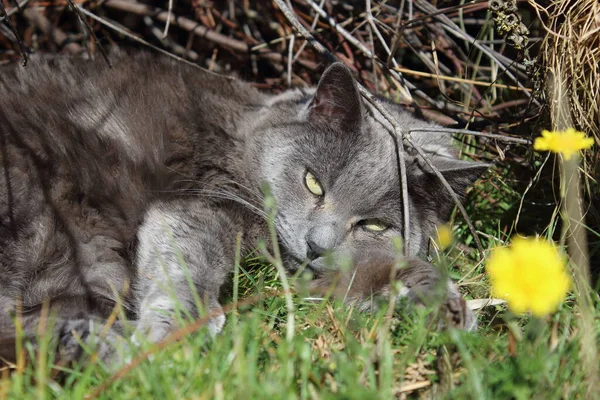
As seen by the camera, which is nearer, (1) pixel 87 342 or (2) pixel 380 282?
(1) pixel 87 342

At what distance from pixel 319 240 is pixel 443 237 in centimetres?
47

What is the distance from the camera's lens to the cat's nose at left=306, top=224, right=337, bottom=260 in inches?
72.1

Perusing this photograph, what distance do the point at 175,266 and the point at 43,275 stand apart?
379 mm

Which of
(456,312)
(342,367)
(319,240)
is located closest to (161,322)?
(319,240)

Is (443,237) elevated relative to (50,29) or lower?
lower

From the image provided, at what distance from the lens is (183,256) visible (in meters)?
1.82

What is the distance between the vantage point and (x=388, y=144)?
204 centimetres

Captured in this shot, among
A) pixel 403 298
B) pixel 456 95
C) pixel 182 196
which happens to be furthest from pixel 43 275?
pixel 456 95

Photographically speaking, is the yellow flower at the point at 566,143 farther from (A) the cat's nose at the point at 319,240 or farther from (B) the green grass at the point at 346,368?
(A) the cat's nose at the point at 319,240

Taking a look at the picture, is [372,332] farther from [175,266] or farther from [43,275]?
[43,275]

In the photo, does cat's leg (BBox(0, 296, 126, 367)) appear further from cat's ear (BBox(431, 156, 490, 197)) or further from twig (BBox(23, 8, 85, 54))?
twig (BBox(23, 8, 85, 54))

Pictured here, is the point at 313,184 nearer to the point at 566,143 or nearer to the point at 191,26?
the point at 566,143

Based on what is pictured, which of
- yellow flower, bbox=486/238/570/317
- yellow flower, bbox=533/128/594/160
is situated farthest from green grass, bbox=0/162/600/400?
yellow flower, bbox=533/128/594/160

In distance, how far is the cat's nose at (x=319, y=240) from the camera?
72.1 inches
